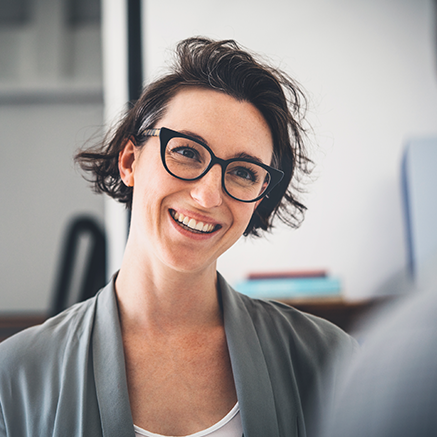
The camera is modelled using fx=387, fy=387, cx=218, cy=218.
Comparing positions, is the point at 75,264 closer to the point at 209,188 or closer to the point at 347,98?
the point at 209,188

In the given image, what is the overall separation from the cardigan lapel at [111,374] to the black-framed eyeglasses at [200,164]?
0.60 feet

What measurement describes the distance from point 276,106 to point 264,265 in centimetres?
23

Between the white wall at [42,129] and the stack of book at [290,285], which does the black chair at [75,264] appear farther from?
the stack of book at [290,285]

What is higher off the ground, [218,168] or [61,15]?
[61,15]

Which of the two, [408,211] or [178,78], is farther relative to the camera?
[408,211]

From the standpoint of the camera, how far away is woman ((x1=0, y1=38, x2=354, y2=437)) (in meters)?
0.42

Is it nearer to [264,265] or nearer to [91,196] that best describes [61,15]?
[264,265]

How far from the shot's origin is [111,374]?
0.42m

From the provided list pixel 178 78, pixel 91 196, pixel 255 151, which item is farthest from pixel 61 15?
pixel 91 196

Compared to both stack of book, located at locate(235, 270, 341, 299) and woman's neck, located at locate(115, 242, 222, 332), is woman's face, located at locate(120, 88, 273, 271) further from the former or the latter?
stack of book, located at locate(235, 270, 341, 299)

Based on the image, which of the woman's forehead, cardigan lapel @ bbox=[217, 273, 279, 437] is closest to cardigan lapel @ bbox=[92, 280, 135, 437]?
cardigan lapel @ bbox=[217, 273, 279, 437]

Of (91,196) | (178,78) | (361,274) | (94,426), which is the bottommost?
(94,426)

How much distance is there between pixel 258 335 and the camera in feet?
1.58

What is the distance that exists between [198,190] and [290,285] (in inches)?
8.8
